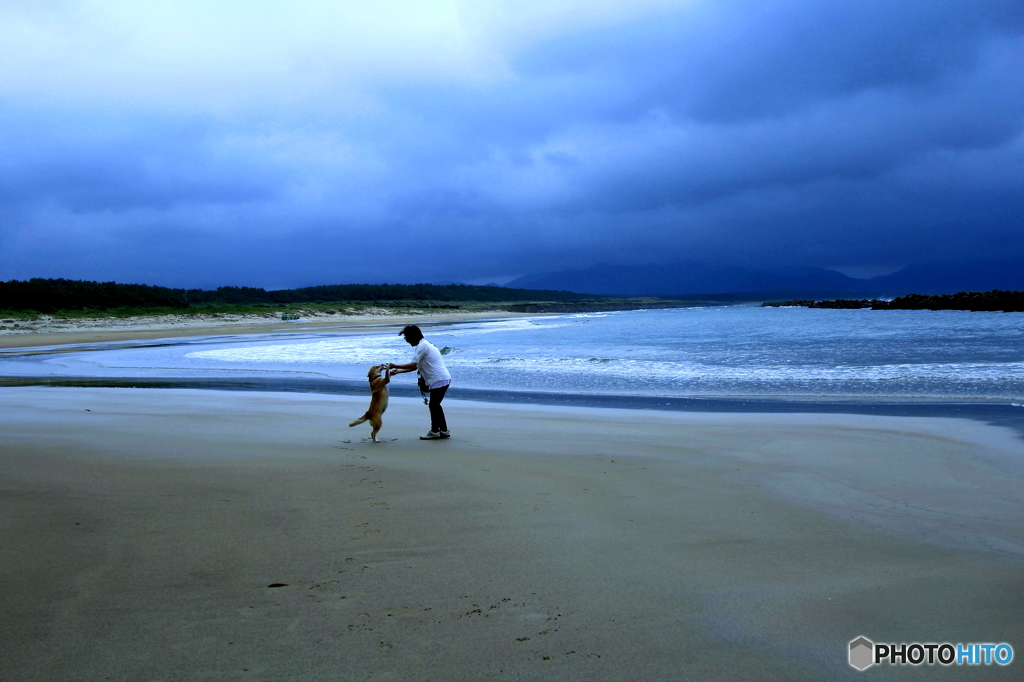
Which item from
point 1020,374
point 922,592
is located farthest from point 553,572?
point 1020,374

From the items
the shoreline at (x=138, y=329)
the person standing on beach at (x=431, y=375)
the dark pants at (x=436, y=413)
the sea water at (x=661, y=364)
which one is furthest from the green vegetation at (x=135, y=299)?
the dark pants at (x=436, y=413)

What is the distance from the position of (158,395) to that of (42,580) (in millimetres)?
11273

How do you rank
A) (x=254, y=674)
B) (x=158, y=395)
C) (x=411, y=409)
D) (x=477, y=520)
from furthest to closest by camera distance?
(x=158, y=395), (x=411, y=409), (x=477, y=520), (x=254, y=674)

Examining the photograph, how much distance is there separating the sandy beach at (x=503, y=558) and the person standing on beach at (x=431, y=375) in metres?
0.82

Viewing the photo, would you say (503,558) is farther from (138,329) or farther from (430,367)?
(138,329)

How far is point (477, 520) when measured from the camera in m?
5.52

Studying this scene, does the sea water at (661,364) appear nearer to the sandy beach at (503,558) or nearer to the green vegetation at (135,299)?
the sandy beach at (503,558)

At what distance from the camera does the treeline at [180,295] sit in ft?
194

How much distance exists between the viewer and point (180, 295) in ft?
289

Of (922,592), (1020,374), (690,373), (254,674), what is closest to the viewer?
(254,674)

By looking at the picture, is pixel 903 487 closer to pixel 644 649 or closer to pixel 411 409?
pixel 644 649

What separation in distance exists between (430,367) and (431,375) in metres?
0.13

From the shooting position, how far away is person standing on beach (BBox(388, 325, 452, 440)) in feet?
31.2

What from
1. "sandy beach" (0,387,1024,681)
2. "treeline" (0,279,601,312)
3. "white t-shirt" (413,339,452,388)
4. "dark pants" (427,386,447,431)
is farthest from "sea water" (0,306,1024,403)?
"treeline" (0,279,601,312)
